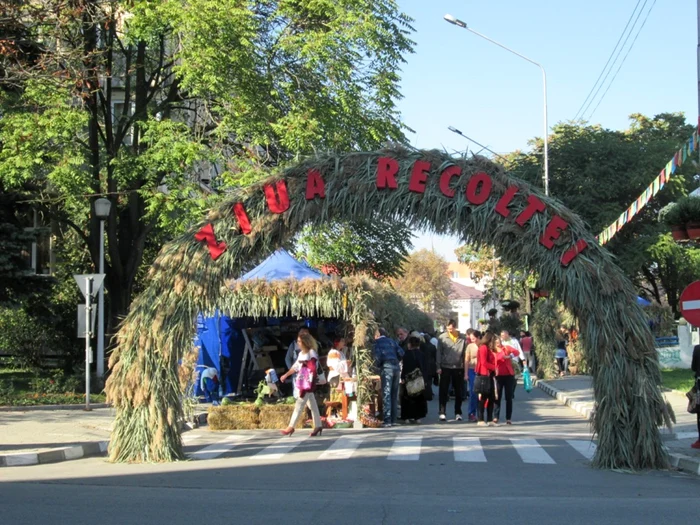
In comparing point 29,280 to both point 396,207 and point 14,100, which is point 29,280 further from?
point 396,207

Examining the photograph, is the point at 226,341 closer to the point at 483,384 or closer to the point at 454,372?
the point at 454,372

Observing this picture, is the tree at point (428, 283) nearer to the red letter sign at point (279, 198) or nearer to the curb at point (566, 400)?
the curb at point (566, 400)

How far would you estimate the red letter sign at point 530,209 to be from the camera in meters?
11.0

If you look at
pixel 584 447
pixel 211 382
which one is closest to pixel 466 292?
pixel 211 382

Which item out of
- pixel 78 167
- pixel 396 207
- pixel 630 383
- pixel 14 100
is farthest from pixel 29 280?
pixel 630 383

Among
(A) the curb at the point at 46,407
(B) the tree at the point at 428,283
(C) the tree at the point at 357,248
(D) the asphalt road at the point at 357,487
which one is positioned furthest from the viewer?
(B) the tree at the point at 428,283

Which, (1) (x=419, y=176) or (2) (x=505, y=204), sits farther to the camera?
(1) (x=419, y=176)

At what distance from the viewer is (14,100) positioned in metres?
21.1

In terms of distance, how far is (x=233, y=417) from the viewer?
1620cm

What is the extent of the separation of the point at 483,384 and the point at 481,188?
20.0 ft

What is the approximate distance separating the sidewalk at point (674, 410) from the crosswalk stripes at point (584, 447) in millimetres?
488

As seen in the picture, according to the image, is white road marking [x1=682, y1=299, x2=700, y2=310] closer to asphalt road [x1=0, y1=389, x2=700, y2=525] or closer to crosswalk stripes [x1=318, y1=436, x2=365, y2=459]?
asphalt road [x1=0, y1=389, x2=700, y2=525]

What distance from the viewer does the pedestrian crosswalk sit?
1191cm

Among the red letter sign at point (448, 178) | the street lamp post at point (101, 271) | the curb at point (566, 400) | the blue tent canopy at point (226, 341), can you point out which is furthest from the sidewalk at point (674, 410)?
the street lamp post at point (101, 271)
